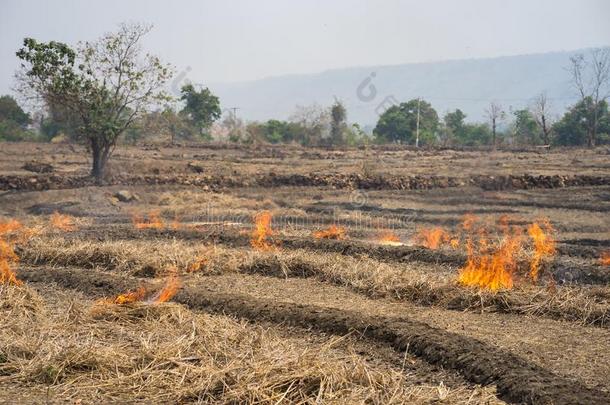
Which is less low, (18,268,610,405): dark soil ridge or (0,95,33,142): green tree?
(0,95,33,142): green tree

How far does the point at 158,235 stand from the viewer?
17828 mm

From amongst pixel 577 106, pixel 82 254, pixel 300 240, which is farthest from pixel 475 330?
pixel 577 106

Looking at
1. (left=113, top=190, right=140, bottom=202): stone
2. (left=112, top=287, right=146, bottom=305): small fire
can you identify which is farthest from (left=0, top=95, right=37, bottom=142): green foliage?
(left=112, top=287, right=146, bottom=305): small fire

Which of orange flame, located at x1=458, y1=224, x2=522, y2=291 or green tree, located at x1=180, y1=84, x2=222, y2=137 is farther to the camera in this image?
green tree, located at x1=180, y1=84, x2=222, y2=137

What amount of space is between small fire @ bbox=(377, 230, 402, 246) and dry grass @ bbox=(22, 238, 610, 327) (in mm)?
2695

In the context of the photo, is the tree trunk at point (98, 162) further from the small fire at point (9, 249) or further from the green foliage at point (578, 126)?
the green foliage at point (578, 126)

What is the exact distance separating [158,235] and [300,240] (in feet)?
12.3

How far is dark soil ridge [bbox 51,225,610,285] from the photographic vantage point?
12898mm

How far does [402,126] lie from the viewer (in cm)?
6731

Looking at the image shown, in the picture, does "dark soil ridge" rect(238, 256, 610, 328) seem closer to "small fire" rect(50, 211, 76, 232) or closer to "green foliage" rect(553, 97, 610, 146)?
"small fire" rect(50, 211, 76, 232)

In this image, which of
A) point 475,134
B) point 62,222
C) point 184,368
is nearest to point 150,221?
point 62,222

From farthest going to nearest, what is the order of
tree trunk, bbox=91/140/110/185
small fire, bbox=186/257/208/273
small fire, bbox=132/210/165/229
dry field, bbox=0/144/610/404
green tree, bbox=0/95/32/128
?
green tree, bbox=0/95/32/128 < tree trunk, bbox=91/140/110/185 < small fire, bbox=132/210/165/229 < small fire, bbox=186/257/208/273 < dry field, bbox=0/144/610/404

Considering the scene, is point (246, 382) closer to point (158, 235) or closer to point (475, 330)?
point (475, 330)

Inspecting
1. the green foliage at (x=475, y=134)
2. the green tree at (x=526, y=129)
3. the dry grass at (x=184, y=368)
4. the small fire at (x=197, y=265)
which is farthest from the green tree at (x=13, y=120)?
the dry grass at (x=184, y=368)
